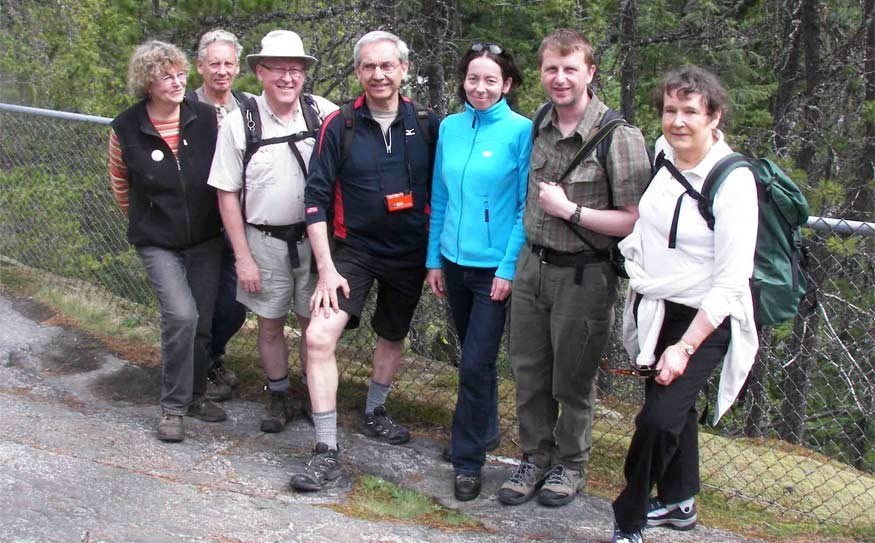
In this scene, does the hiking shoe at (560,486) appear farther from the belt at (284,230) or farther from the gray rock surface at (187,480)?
the belt at (284,230)

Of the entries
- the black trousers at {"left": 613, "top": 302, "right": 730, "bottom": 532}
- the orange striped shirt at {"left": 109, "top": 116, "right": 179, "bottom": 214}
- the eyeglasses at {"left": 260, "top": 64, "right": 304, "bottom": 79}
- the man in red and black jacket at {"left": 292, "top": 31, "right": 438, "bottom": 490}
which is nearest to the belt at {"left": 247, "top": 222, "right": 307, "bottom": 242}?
the man in red and black jacket at {"left": 292, "top": 31, "right": 438, "bottom": 490}

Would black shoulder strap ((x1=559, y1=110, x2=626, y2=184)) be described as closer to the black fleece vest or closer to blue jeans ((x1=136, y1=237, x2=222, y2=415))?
the black fleece vest

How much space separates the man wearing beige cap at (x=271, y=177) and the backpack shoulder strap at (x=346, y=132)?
0.30 metres

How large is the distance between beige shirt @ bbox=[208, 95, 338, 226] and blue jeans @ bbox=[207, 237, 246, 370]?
22.7 inches

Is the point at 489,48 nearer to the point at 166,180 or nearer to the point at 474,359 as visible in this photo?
the point at 474,359

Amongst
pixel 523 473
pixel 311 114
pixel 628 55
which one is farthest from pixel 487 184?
pixel 628 55

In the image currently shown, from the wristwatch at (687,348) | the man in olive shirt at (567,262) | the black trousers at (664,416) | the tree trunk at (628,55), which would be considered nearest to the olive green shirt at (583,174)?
the man in olive shirt at (567,262)

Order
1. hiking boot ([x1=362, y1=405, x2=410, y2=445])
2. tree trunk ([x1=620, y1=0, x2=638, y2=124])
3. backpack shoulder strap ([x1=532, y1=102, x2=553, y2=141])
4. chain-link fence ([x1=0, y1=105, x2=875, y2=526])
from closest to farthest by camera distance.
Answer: backpack shoulder strap ([x1=532, y1=102, x2=553, y2=141]) < chain-link fence ([x1=0, y1=105, x2=875, y2=526]) < hiking boot ([x1=362, y1=405, x2=410, y2=445]) < tree trunk ([x1=620, y1=0, x2=638, y2=124])

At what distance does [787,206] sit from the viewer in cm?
317

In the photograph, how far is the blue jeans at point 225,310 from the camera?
488 centimetres

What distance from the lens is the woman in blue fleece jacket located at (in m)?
3.79

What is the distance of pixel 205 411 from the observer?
479 centimetres

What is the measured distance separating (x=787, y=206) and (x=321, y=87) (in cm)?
553

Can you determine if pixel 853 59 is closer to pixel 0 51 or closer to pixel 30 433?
pixel 30 433
